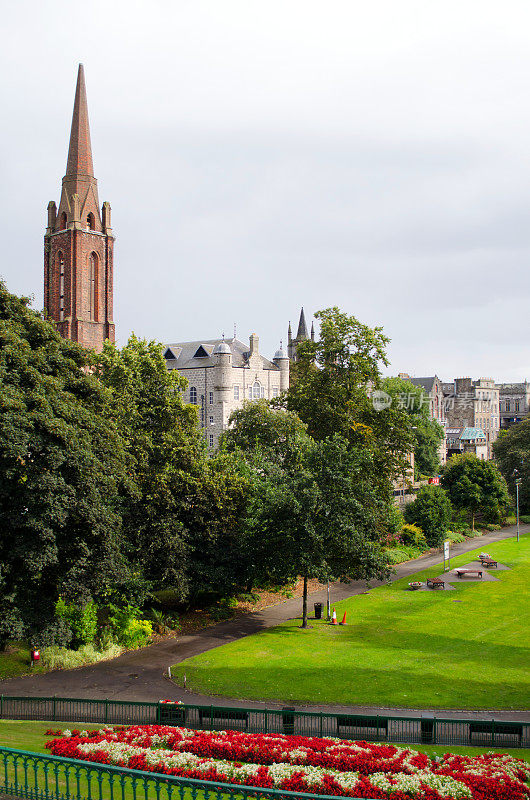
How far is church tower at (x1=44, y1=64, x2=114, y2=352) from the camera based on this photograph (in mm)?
84250

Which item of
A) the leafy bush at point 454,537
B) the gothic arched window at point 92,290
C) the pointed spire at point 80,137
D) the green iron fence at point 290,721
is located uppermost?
the pointed spire at point 80,137

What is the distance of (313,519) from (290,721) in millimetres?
13942

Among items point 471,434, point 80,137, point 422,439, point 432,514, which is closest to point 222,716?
point 432,514

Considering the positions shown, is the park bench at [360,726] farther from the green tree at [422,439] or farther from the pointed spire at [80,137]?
the pointed spire at [80,137]

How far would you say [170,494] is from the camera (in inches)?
1251

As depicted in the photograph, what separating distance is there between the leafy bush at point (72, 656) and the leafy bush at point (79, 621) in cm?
45

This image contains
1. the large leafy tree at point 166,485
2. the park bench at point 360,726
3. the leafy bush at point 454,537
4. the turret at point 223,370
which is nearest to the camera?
the park bench at point 360,726

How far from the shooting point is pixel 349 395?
151ft

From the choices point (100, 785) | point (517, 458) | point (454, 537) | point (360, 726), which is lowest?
point (454, 537)

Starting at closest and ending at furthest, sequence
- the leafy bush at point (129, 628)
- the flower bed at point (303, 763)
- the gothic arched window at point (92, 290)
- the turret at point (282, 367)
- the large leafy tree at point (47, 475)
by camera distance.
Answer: the flower bed at point (303, 763)
the large leafy tree at point (47, 475)
the leafy bush at point (129, 628)
the gothic arched window at point (92, 290)
the turret at point (282, 367)

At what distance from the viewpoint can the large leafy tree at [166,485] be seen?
30859 mm

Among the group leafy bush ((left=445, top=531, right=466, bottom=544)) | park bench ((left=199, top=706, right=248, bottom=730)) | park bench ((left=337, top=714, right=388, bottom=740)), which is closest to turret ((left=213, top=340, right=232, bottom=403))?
leafy bush ((left=445, top=531, right=466, bottom=544))

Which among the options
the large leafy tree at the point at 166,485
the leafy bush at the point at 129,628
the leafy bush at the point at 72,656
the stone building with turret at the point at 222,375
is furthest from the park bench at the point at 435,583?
the stone building with turret at the point at 222,375

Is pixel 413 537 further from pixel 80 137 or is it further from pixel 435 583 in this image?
pixel 80 137
